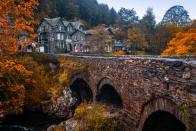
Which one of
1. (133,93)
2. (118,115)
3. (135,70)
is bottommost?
(118,115)

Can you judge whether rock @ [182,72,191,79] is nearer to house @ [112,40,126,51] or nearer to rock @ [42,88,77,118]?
rock @ [42,88,77,118]

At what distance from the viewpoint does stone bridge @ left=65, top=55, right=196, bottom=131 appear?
373 inches

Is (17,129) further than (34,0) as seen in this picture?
Yes

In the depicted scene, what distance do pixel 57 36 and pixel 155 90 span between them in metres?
60.0

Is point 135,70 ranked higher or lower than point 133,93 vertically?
higher

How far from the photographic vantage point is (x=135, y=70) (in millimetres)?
14031

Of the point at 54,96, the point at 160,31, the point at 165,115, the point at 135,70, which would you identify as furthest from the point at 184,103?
the point at 160,31

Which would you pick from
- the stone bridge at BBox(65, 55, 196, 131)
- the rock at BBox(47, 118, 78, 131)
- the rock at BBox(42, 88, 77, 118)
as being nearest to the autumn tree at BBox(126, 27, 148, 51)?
the rock at BBox(42, 88, 77, 118)

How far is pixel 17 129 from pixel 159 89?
17.4 metres

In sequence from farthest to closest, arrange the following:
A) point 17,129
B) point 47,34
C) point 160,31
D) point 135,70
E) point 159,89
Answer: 1. point 47,34
2. point 160,31
3. point 17,129
4. point 135,70
5. point 159,89

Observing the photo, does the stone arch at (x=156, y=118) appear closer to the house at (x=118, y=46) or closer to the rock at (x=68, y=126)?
the rock at (x=68, y=126)

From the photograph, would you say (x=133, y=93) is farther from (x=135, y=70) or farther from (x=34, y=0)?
(x=34, y=0)

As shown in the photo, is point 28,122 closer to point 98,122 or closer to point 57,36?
point 98,122

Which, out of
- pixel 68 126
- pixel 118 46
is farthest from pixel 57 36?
pixel 68 126
